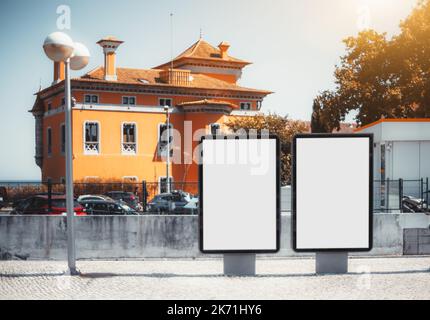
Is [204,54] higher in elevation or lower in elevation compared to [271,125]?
higher

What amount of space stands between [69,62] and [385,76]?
117 ft

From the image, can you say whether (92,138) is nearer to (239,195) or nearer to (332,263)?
(239,195)

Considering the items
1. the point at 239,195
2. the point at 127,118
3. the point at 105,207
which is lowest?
the point at 105,207

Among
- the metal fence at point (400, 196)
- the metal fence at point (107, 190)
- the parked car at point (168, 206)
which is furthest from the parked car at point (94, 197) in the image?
the metal fence at point (400, 196)

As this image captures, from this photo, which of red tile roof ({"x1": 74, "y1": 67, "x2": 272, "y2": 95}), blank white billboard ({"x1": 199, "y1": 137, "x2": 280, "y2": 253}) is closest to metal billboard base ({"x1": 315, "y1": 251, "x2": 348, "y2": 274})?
blank white billboard ({"x1": 199, "y1": 137, "x2": 280, "y2": 253})

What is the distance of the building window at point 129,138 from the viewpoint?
59.2 metres

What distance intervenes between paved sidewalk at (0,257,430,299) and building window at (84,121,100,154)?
42794 millimetres

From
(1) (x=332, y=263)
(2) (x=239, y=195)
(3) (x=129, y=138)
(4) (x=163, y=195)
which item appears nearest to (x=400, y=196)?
(1) (x=332, y=263)

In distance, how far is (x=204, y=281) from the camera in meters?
12.3

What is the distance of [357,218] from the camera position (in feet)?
41.2

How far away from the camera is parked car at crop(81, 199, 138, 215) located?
Answer: 21297 mm

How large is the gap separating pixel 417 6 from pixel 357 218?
3588 cm

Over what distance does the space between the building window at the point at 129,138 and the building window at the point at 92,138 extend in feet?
8.16

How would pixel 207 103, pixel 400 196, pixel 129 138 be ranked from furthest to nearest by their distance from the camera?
1. pixel 207 103
2. pixel 129 138
3. pixel 400 196
